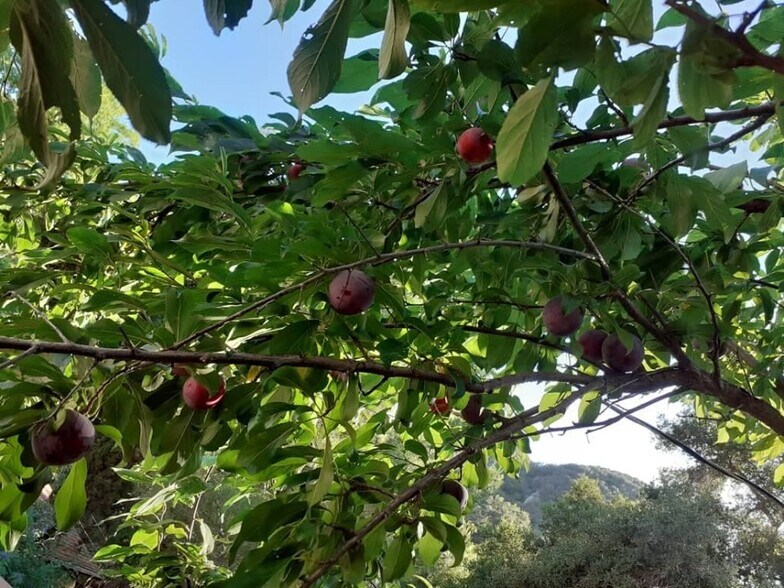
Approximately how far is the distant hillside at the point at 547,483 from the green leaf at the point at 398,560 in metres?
14.7

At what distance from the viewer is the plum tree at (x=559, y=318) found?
34.3 inches

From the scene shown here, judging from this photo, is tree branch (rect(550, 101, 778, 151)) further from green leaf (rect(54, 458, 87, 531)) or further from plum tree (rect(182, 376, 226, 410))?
green leaf (rect(54, 458, 87, 531))

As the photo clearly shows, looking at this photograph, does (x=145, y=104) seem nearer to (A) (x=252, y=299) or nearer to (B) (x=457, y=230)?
(A) (x=252, y=299)

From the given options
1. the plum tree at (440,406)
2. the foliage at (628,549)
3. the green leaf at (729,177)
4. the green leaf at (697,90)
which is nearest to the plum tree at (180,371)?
the plum tree at (440,406)

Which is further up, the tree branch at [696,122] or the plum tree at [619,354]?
the tree branch at [696,122]

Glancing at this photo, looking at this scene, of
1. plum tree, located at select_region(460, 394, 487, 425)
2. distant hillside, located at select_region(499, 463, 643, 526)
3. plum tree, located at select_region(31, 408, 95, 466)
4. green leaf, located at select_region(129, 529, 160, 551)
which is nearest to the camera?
plum tree, located at select_region(31, 408, 95, 466)

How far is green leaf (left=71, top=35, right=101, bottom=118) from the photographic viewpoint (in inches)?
12.7

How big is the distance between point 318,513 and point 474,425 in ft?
1.21

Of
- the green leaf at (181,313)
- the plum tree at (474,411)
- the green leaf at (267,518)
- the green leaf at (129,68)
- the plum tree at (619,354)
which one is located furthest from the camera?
the plum tree at (474,411)

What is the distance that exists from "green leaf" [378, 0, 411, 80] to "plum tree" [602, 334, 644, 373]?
2.19ft

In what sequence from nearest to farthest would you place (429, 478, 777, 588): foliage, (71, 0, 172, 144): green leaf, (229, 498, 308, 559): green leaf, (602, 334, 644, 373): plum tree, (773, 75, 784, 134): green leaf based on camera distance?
(71, 0, 172, 144): green leaf < (773, 75, 784, 134): green leaf < (229, 498, 308, 559): green leaf < (602, 334, 644, 373): plum tree < (429, 478, 777, 588): foliage

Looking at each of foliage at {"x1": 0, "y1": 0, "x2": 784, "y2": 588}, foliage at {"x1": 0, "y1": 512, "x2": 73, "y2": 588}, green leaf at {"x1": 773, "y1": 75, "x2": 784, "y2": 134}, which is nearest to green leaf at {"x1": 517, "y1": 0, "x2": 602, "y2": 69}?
foliage at {"x1": 0, "y1": 0, "x2": 784, "y2": 588}

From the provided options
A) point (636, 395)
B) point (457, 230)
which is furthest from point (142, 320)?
point (636, 395)

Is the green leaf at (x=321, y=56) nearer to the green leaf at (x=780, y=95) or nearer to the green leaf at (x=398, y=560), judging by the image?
the green leaf at (x=780, y=95)
